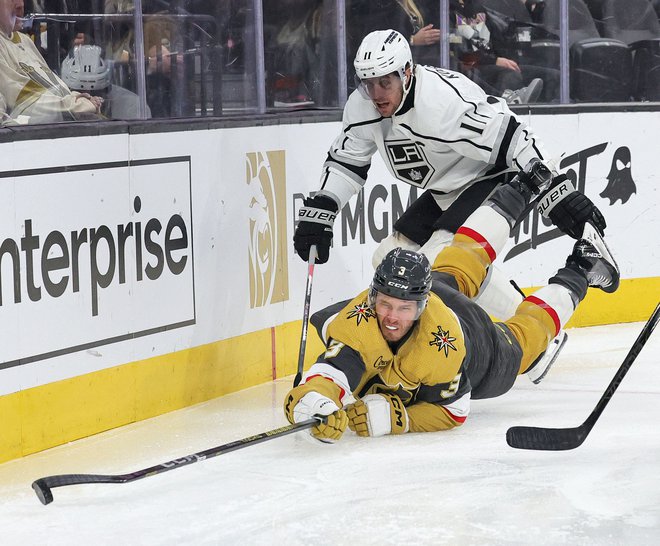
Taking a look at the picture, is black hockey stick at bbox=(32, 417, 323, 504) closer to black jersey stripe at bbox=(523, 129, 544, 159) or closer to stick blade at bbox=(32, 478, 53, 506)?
stick blade at bbox=(32, 478, 53, 506)

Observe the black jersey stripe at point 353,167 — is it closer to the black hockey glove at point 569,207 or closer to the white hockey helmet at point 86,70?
the black hockey glove at point 569,207

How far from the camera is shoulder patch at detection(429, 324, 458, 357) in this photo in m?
3.64

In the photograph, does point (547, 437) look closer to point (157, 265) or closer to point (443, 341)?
point (443, 341)

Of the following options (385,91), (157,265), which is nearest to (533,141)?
(385,91)

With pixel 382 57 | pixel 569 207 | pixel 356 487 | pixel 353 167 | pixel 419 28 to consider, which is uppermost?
pixel 419 28

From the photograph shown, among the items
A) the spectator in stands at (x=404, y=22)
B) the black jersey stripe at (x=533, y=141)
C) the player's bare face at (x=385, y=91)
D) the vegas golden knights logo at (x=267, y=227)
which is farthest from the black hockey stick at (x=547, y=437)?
the spectator in stands at (x=404, y=22)

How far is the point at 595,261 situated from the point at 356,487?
1.52 m

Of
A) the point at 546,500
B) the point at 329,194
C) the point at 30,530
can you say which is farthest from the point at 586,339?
the point at 30,530

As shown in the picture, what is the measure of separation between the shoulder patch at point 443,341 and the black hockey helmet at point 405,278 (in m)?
0.09

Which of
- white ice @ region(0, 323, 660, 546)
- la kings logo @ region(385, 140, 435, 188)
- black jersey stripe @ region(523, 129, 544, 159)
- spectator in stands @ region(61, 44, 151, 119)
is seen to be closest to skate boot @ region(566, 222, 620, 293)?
black jersey stripe @ region(523, 129, 544, 159)

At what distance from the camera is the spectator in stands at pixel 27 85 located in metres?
3.93

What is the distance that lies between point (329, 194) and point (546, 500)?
1699 millimetres

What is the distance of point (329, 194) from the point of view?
454 cm

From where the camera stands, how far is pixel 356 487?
10.8ft
